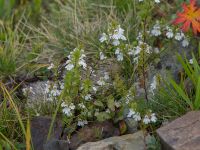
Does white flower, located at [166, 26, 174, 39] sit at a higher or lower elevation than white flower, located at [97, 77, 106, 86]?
higher

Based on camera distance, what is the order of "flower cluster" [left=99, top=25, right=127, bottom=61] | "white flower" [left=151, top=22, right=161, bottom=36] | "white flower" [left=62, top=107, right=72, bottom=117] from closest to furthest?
"white flower" [left=62, top=107, right=72, bottom=117], "flower cluster" [left=99, top=25, right=127, bottom=61], "white flower" [left=151, top=22, right=161, bottom=36]

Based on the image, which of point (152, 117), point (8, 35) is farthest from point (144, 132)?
point (8, 35)

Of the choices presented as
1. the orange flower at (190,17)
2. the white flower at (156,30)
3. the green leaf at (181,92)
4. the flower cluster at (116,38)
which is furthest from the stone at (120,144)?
the white flower at (156,30)

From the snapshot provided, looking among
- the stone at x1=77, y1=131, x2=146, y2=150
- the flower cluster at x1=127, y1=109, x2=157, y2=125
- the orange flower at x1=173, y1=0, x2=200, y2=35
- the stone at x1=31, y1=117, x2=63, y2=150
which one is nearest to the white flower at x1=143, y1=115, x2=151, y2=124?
the flower cluster at x1=127, y1=109, x2=157, y2=125

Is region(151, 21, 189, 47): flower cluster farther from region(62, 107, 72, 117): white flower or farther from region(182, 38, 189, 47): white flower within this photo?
region(62, 107, 72, 117): white flower

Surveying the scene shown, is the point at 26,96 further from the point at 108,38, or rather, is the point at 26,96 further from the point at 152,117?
the point at 152,117
